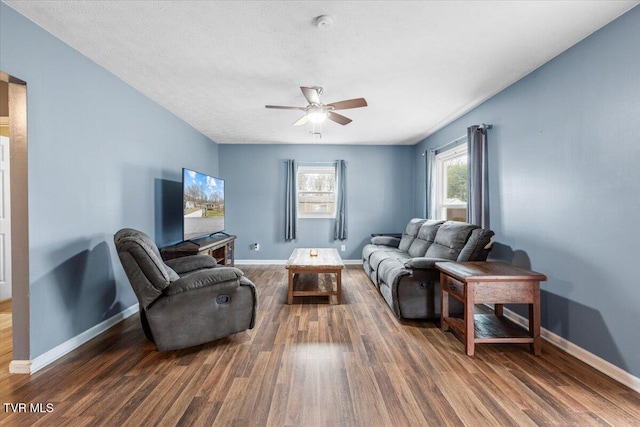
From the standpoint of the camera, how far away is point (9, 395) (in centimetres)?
178

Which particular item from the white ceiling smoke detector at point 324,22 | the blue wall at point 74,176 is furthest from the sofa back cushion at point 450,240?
the blue wall at point 74,176

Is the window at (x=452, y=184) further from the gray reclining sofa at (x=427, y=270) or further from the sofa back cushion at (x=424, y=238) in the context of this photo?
the gray reclining sofa at (x=427, y=270)

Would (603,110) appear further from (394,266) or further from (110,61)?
(110,61)

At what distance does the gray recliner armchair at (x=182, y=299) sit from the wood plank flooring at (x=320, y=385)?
176 millimetres

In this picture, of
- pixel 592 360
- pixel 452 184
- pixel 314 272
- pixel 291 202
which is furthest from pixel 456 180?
pixel 291 202

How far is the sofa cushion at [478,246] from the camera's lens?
2.88 m

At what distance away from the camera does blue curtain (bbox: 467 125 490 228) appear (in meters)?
3.35

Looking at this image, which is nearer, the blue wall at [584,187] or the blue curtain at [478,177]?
the blue wall at [584,187]

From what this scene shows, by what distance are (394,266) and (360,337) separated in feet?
3.19

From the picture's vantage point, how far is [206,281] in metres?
2.31

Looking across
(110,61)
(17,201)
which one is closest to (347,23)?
(110,61)

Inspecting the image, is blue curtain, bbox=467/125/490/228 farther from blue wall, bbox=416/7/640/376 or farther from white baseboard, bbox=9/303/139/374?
white baseboard, bbox=9/303/139/374

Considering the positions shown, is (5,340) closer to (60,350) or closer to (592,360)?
(60,350)

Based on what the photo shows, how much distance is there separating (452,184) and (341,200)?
2.08 m
